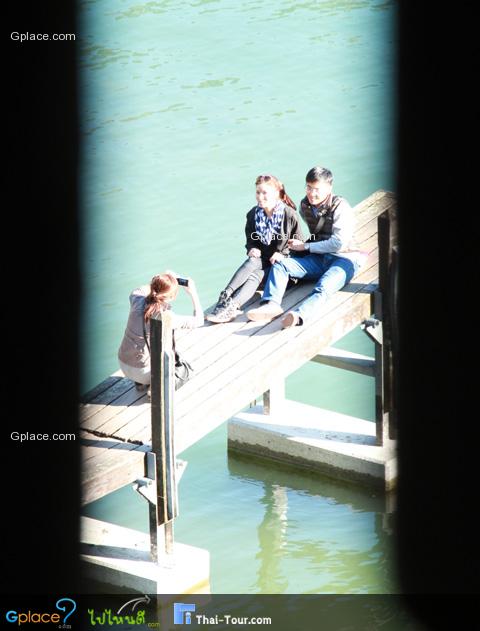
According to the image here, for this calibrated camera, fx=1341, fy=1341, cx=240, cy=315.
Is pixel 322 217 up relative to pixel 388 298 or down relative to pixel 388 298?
up

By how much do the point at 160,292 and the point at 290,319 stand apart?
0.93 metres

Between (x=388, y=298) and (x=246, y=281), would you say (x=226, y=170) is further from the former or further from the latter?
(x=388, y=298)

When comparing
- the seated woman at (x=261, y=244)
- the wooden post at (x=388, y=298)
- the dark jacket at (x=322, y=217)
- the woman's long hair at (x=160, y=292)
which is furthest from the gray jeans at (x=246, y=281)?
the woman's long hair at (x=160, y=292)

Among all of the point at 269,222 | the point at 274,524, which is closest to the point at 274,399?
the point at 274,524

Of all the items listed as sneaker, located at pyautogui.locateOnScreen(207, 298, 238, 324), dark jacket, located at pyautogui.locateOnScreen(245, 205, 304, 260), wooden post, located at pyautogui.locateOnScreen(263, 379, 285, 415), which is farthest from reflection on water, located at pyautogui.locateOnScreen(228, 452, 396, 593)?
dark jacket, located at pyautogui.locateOnScreen(245, 205, 304, 260)

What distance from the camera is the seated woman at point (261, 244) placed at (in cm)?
688

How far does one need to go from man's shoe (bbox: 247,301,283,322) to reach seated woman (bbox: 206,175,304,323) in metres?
0.13

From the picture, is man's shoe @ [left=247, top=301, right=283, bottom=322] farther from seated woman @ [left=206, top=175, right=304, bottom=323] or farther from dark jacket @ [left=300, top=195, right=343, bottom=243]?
dark jacket @ [left=300, top=195, right=343, bottom=243]

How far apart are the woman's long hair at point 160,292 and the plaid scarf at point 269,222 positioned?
961 millimetres

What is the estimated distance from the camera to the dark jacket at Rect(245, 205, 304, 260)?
6918 millimetres

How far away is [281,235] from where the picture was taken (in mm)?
6953

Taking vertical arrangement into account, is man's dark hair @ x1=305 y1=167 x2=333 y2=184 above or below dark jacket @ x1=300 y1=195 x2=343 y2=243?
above

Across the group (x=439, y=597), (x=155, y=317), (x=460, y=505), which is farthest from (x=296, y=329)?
(x=460, y=505)

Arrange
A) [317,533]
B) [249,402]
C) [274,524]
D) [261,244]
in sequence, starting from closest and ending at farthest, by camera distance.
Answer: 1. [249,402]
2. [261,244]
3. [317,533]
4. [274,524]
